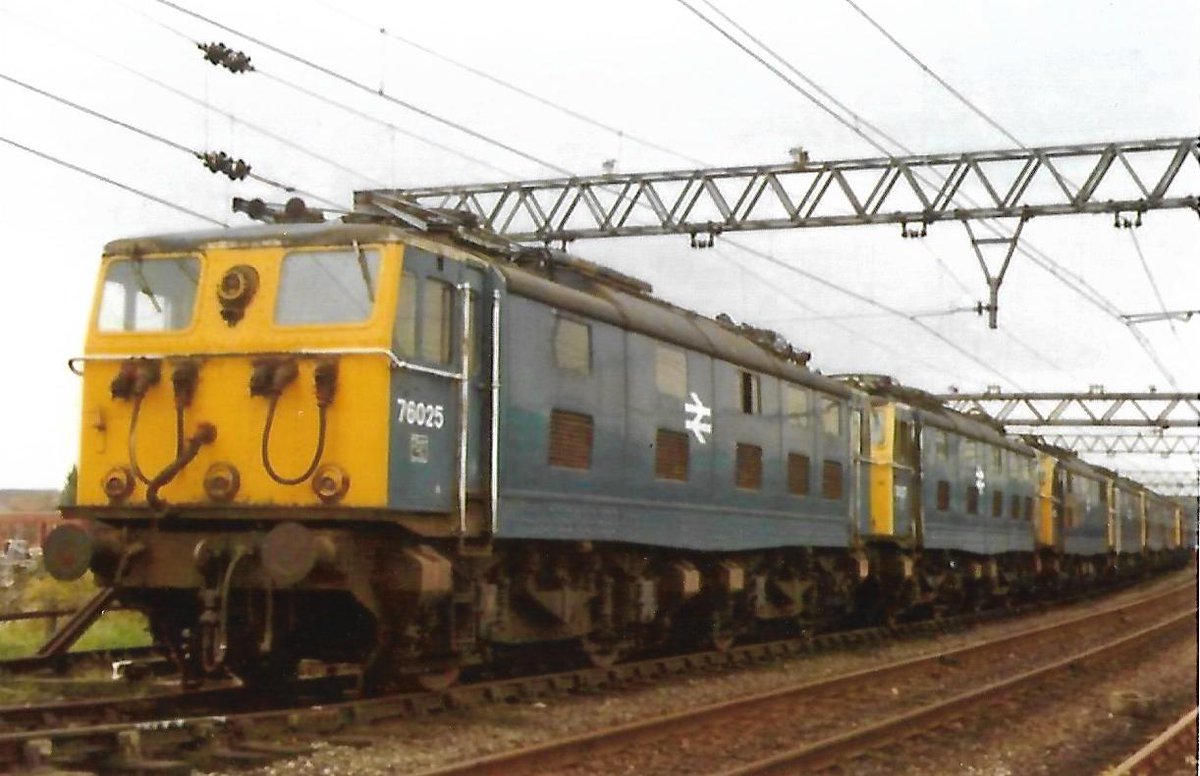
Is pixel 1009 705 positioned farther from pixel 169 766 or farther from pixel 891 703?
pixel 169 766

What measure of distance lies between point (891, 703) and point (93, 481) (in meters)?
7.29

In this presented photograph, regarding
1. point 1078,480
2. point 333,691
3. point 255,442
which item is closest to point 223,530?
point 255,442

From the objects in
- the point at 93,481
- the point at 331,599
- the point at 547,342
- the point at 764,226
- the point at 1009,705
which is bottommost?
the point at 1009,705

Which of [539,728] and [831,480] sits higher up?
[831,480]

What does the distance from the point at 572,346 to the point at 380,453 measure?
3079 millimetres

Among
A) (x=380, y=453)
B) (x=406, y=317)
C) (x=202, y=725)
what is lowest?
(x=202, y=725)

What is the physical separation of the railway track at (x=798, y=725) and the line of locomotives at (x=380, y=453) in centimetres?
182

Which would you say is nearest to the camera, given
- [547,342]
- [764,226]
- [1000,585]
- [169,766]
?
[169,766]

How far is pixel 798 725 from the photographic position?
39.1ft

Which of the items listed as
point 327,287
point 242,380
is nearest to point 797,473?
point 327,287

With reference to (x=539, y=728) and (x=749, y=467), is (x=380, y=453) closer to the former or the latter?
(x=539, y=728)

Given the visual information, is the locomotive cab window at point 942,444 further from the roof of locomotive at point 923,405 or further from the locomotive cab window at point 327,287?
the locomotive cab window at point 327,287

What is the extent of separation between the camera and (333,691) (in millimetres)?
12133

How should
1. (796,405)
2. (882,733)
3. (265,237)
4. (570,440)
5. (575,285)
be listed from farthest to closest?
1. (796,405)
2. (575,285)
3. (570,440)
4. (265,237)
5. (882,733)
